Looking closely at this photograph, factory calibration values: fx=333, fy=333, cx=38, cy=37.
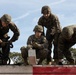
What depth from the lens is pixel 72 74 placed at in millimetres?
8812

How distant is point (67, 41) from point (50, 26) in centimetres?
86

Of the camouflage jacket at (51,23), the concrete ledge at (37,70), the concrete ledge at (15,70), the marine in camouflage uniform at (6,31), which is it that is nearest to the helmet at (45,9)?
the camouflage jacket at (51,23)

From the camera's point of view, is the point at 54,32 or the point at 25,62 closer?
the point at 25,62

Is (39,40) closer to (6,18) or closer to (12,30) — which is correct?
(12,30)

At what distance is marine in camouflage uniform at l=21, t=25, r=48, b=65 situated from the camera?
887 cm

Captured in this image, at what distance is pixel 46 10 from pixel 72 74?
198 centimetres

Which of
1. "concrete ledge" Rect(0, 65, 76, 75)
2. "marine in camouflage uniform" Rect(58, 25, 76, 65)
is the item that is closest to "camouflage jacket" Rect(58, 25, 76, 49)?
"marine in camouflage uniform" Rect(58, 25, 76, 65)

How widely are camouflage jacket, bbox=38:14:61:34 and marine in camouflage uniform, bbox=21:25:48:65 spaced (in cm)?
70

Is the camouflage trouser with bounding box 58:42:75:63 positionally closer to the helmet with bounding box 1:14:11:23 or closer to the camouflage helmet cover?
the camouflage helmet cover

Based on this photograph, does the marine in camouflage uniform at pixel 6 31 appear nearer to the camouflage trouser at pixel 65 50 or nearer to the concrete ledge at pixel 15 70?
the concrete ledge at pixel 15 70

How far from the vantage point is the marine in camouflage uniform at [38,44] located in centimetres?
887

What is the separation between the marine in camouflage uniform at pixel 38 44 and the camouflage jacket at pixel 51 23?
0.70m

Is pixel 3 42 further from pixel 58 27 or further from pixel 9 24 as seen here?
pixel 58 27

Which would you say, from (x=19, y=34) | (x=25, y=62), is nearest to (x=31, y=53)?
(x=25, y=62)
